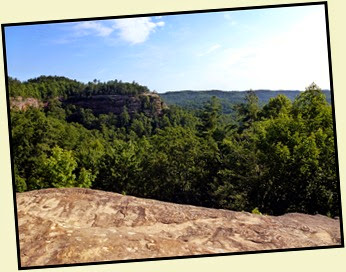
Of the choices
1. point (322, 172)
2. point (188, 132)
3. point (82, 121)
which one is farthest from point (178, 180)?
point (322, 172)

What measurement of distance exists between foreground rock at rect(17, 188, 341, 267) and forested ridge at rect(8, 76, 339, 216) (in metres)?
2.98

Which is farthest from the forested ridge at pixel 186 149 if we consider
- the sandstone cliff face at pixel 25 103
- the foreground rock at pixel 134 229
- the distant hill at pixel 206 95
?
the foreground rock at pixel 134 229

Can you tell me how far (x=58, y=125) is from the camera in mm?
19109

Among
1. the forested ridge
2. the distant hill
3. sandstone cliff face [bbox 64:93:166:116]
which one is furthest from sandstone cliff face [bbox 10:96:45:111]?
the distant hill

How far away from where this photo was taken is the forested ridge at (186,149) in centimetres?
1249

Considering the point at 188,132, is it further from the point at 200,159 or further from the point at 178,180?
the point at 178,180

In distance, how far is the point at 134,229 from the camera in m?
7.68

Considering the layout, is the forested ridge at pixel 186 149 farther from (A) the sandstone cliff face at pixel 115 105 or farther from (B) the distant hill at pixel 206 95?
(B) the distant hill at pixel 206 95

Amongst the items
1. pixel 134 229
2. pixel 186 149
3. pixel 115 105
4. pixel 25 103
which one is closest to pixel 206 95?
pixel 134 229

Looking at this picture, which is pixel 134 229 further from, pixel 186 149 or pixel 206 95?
pixel 186 149

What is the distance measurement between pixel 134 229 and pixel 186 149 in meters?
12.2

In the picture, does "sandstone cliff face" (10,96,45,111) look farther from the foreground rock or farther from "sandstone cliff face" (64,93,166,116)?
the foreground rock

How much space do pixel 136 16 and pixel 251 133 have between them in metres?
10.0

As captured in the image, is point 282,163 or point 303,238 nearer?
point 303,238
